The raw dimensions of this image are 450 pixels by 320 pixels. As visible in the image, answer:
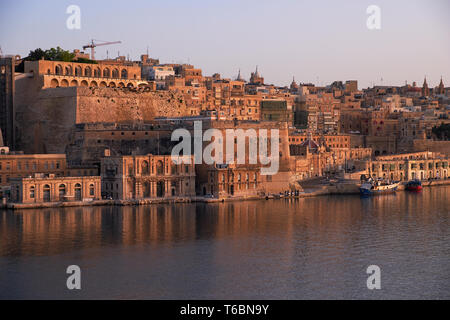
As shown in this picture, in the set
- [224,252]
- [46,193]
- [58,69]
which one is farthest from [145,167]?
[224,252]

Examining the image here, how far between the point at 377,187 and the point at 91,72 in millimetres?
17642

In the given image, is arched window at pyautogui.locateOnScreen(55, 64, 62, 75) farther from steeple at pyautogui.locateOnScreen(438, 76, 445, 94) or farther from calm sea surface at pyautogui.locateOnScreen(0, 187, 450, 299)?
steeple at pyautogui.locateOnScreen(438, 76, 445, 94)

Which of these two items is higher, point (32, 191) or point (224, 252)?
point (32, 191)

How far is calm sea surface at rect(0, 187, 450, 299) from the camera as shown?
20.9 m

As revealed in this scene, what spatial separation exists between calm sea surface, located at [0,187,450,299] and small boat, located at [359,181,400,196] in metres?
7.79

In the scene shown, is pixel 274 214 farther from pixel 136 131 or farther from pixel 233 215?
pixel 136 131

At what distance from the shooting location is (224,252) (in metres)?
25.5

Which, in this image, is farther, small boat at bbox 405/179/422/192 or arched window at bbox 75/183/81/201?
small boat at bbox 405/179/422/192

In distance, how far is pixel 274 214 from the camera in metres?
34.2

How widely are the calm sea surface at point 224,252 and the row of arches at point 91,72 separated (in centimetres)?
1343

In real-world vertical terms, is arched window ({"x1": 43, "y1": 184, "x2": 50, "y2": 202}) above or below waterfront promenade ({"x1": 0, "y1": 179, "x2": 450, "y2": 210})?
above

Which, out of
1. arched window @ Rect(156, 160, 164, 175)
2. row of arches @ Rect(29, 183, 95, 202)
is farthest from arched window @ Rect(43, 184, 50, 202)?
arched window @ Rect(156, 160, 164, 175)

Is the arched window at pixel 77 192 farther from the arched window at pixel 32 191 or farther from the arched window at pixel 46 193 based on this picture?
the arched window at pixel 32 191

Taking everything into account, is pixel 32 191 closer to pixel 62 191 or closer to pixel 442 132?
pixel 62 191
